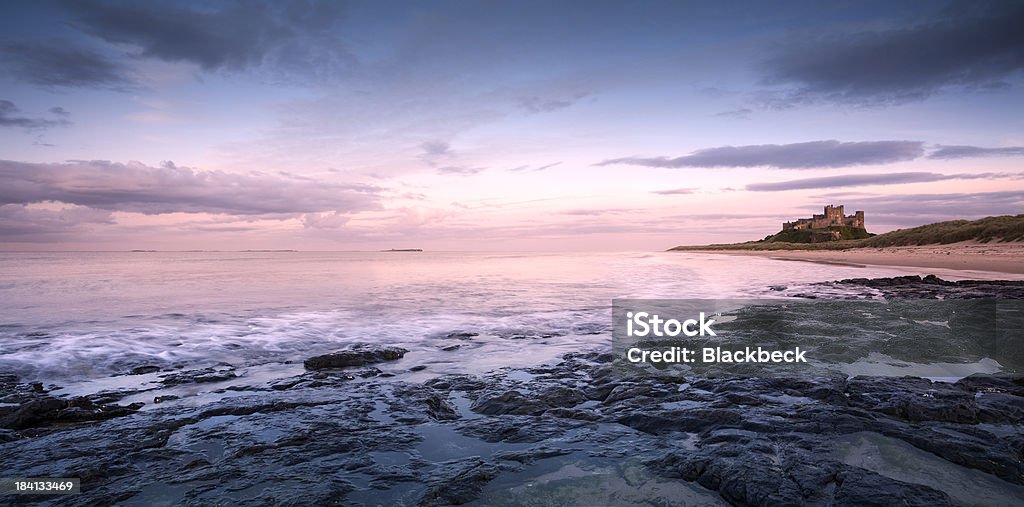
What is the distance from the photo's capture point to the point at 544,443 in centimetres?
475

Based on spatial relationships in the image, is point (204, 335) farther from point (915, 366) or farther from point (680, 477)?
point (915, 366)

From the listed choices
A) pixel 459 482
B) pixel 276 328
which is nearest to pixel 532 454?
pixel 459 482

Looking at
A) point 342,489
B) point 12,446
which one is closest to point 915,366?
point 342,489

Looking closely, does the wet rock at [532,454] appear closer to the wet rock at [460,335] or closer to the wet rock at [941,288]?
the wet rock at [460,335]

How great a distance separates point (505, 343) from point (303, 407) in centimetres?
516

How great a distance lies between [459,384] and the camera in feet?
23.0

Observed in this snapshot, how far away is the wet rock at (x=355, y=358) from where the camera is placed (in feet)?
27.3

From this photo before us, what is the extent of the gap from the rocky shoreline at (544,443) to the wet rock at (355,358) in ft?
4.46

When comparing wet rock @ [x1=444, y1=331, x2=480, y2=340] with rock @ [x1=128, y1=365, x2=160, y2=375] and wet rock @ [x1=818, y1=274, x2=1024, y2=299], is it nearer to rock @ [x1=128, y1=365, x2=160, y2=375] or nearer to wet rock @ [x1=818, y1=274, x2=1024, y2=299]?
rock @ [x1=128, y1=365, x2=160, y2=375]

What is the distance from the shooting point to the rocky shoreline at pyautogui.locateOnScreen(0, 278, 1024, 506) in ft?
12.2

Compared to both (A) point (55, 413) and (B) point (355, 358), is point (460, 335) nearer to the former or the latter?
(B) point (355, 358)

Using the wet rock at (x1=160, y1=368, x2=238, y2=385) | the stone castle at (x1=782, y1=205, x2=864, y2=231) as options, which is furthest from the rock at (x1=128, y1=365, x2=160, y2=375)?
the stone castle at (x1=782, y1=205, x2=864, y2=231)

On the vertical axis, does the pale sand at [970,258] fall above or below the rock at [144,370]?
above
